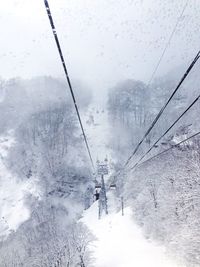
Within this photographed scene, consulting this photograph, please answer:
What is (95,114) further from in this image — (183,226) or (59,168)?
(183,226)

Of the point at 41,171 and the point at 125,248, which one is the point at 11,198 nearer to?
the point at 41,171

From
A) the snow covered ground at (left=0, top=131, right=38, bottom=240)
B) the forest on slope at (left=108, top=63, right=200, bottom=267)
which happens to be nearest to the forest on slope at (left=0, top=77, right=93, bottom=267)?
the snow covered ground at (left=0, top=131, right=38, bottom=240)

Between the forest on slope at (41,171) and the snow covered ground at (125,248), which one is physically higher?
Answer: the forest on slope at (41,171)

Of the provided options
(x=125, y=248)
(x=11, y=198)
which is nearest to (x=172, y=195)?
(x=125, y=248)

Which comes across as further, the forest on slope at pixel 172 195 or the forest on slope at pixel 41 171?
the forest on slope at pixel 41 171

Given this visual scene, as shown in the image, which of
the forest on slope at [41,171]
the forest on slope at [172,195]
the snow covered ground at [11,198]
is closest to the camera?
the forest on slope at [172,195]

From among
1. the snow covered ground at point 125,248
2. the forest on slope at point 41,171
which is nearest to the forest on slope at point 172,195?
the snow covered ground at point 125,248

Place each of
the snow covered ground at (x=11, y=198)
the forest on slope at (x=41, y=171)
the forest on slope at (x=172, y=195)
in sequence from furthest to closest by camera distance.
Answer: the snow covered ground at (x=11, y=198)
the forest on slope at (x=41, y=171)
the forest on slope at (x=172, y=195)

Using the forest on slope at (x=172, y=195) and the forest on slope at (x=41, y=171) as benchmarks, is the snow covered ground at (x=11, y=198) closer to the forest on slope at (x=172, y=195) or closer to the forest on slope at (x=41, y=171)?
the forest on slope at (x=41, y=171)
